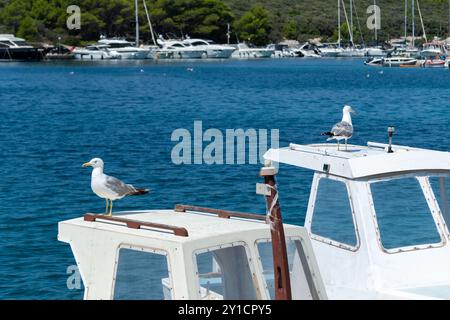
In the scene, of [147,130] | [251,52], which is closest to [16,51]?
[251,52]

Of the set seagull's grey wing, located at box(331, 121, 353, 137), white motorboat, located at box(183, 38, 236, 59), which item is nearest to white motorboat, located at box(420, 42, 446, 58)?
white motorboat, located at box(183, 38, 236, 59)

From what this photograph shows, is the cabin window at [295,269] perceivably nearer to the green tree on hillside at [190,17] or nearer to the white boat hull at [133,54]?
the white boat hull at [133,54]

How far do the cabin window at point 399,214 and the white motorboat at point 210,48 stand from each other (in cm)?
16740

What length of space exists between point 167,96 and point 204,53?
322 feet

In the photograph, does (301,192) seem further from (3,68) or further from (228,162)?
(3,68)

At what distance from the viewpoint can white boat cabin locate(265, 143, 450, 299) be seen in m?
11.6

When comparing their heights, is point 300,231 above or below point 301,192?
above

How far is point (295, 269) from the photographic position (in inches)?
356

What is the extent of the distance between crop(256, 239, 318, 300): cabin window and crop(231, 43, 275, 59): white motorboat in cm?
18250

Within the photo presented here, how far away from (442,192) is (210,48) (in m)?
168

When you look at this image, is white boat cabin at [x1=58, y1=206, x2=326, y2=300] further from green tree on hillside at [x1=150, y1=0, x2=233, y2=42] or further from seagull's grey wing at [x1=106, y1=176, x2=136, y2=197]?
green tree on hillside at [x1=150, y1=0, x2=233, y2=42]

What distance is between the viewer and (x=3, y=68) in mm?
145125

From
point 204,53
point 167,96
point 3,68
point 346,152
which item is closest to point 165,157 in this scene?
point 346,152

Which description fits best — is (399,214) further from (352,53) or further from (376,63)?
(352,53)
